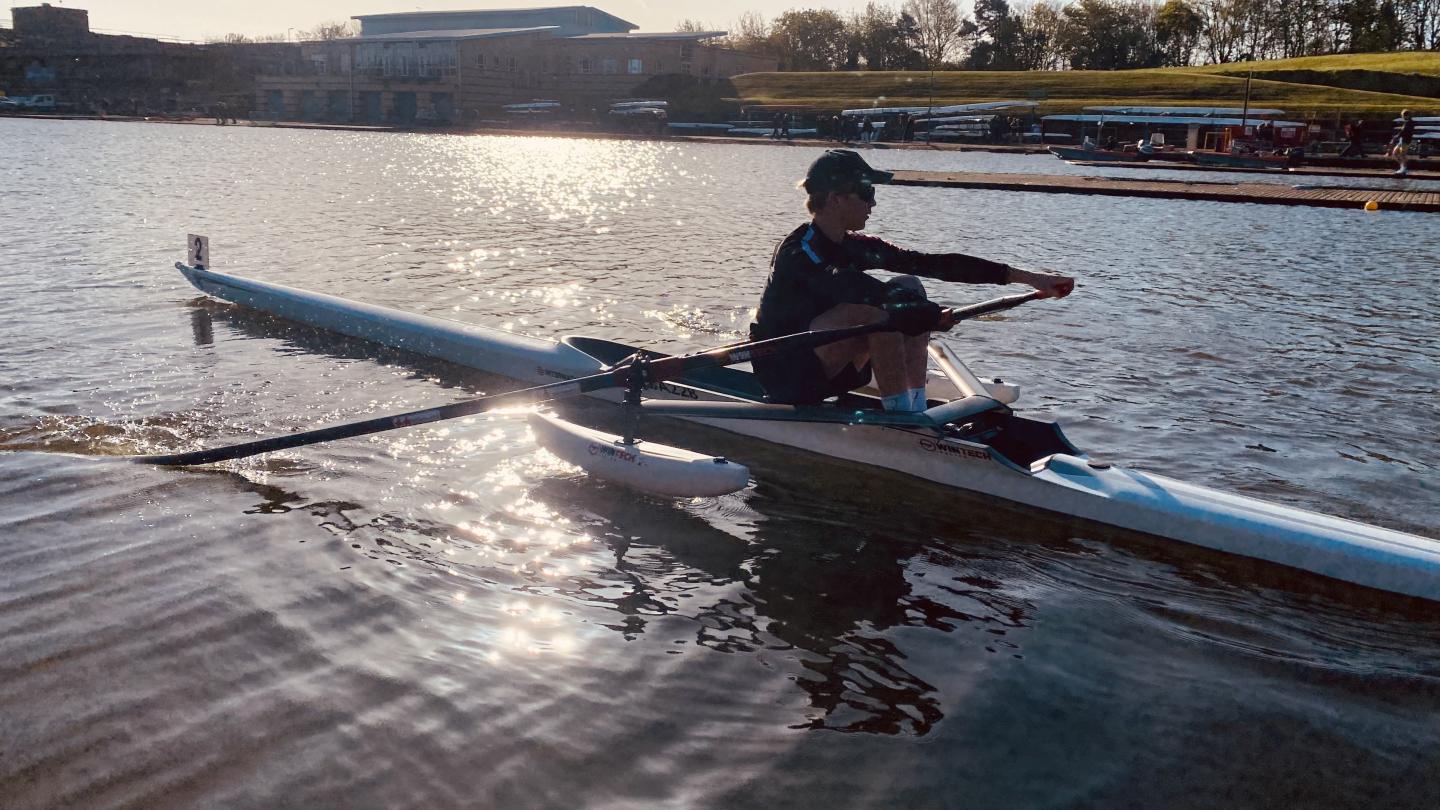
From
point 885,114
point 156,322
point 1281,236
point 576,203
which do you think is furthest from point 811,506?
point 885,114

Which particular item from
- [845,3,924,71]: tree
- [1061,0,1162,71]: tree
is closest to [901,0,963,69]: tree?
[845,3,924,71]: tree

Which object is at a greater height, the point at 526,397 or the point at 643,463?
the point at 526,397

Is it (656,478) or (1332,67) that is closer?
(656,478)

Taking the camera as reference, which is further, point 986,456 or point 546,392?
point 546,392

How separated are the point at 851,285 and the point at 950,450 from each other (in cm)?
130

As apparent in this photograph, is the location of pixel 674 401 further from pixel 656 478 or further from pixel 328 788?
pixel 328 788

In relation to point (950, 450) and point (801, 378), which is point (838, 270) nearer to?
point (801, 378)

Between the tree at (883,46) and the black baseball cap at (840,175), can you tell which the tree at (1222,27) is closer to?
the tree at (883,46)

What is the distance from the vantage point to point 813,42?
423ft

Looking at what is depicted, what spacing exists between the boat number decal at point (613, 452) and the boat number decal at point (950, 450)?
1.96 metres

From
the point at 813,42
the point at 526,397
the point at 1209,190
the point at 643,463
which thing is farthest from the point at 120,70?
the point at 643,463

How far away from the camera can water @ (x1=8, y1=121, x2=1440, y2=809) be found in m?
4.12

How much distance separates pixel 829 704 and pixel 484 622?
1.77 m

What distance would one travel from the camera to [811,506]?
7.04 m
